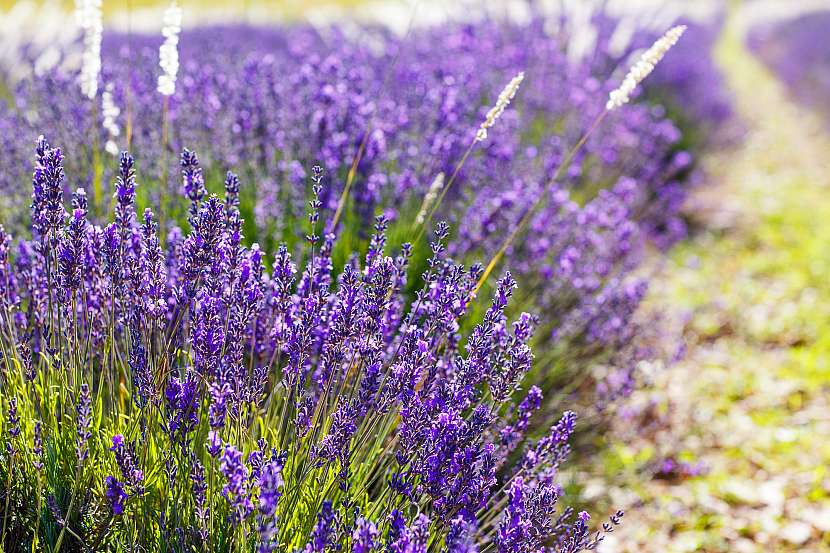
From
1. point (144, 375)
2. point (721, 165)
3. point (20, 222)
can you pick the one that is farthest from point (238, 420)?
point (721, 165)

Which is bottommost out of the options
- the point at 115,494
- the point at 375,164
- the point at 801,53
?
the point at 115,494

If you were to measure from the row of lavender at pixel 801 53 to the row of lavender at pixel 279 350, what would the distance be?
975 cm

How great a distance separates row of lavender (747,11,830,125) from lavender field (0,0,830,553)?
697 cm

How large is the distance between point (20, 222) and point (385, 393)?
1590 millimetres

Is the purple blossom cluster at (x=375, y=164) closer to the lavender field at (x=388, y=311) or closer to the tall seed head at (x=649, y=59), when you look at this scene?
the lavender field at (x=388, y=311)

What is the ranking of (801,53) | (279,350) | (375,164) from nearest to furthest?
(279,350) → (375,164) → (801,53)

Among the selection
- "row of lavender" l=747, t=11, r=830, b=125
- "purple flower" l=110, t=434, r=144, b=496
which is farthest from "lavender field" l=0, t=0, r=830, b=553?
"row of lavender" l=747, t=11, r=830, b=125

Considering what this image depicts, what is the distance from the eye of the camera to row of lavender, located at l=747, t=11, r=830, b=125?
43.1 ft

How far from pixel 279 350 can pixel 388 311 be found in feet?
1.11

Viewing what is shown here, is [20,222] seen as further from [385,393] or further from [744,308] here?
[744,308]

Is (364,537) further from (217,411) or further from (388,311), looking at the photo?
(388,311)

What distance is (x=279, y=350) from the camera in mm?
1977

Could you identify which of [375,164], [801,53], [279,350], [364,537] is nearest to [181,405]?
[279,350]

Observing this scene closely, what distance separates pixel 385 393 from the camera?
1785 mm
